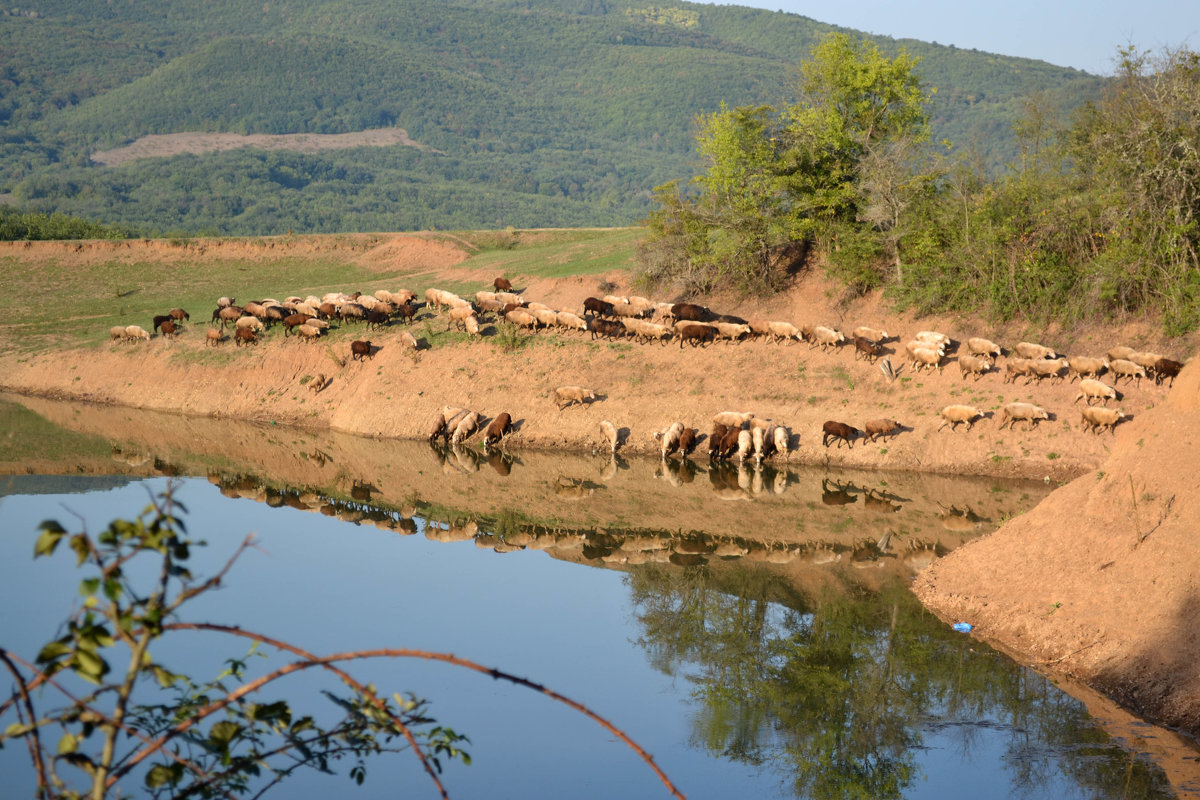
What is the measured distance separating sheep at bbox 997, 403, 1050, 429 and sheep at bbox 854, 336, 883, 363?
4064mm

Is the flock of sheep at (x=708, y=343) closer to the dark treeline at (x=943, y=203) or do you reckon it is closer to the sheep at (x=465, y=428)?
the sheep at (x=465, y=428)

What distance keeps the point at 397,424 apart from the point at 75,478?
25.7 ft

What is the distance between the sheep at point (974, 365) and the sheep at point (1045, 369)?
3.17 feet

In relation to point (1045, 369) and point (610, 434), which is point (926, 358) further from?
point (610, 434)

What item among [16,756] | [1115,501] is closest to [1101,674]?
[1115,501]

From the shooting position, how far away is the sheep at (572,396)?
85.5ft

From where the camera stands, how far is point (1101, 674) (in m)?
11.8

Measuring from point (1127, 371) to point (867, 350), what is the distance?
5.90 m

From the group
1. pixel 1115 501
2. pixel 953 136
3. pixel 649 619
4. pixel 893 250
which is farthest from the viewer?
pixel 953 136

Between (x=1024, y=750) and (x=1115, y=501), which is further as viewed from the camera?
(x=1115, y=501)

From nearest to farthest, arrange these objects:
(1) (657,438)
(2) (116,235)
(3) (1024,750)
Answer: (3) (1024,750) < (1) (657,438) < (2) (116,235)

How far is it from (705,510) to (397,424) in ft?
34.8

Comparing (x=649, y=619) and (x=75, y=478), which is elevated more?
(x=649, y=619)

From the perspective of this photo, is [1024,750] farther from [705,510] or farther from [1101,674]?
[705,510]
